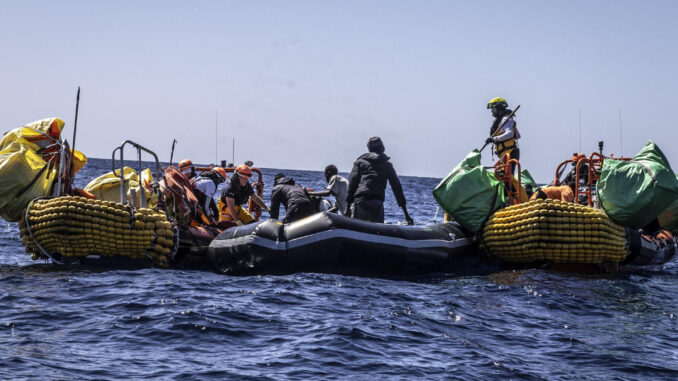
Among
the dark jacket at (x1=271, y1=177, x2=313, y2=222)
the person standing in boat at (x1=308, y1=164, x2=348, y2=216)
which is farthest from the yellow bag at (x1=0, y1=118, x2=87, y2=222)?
the person standing in boat at (x1=308, y1=164, x2=348, y2=216)

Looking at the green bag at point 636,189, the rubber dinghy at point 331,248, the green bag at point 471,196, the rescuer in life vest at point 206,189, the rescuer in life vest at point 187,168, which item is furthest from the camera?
the rescuer in life vest at point 187,168

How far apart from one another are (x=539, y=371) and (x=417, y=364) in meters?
0.93

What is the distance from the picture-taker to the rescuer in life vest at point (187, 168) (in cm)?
1302

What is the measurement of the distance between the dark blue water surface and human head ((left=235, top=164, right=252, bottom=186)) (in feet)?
6.87

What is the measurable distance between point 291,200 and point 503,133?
3420 millimetres

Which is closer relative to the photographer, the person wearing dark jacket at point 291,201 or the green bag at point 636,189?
the green bag at point 636,189

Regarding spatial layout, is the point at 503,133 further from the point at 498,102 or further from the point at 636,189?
the point at 636,189

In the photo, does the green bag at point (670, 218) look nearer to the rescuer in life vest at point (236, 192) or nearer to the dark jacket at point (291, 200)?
the dark jacket at point (291, 200)

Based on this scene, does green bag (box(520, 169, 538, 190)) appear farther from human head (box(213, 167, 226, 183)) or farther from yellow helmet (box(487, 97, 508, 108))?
human head (box(213, 167, 226, 183))

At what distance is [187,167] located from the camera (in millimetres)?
13070

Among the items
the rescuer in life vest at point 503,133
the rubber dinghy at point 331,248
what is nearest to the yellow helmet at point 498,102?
the rescuer in life vest at point 503,133

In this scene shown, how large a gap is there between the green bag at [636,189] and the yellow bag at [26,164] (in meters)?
7.35

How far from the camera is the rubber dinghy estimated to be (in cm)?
996

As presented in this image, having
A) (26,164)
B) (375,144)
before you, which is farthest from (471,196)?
(26,164)
